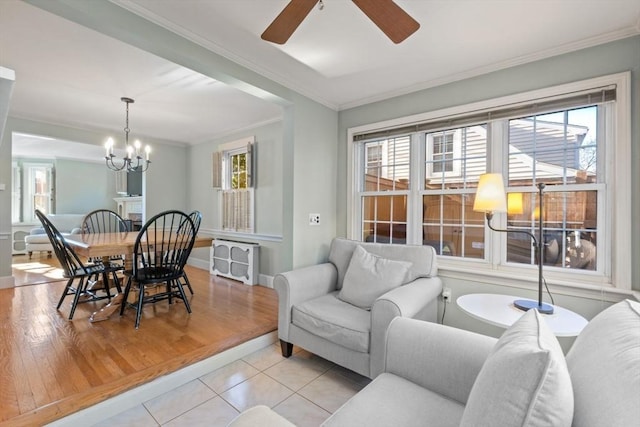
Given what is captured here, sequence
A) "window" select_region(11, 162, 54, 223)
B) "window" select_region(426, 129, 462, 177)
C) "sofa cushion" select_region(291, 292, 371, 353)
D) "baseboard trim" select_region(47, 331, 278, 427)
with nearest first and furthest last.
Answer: "baseboard trim" select_region(47, 331, 278, 427) → "sofa cushion" select_region(291, 292, 371, 353) → "window" select_region(426, 129, 462, 177) → "window" select_region(11, 162, 54, 223)

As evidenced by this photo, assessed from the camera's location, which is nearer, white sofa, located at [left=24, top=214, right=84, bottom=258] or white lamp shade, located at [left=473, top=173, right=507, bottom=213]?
white lamp shade, located at [left=473, top=173, right=507, bottom=213]

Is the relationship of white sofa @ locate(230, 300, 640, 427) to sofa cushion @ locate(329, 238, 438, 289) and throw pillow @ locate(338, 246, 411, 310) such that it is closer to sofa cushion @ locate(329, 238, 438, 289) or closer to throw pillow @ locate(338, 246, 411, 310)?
throw pillow @ locate(338, 246, 411, 310)

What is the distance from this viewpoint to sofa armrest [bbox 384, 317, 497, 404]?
1.18m

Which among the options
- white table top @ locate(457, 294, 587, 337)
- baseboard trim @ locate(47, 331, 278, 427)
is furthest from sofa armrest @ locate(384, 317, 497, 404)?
baseboard trim @ locate(47, 331, 278, 427)

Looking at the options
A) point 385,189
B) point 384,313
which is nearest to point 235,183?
point 385,189

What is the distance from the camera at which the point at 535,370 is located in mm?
669

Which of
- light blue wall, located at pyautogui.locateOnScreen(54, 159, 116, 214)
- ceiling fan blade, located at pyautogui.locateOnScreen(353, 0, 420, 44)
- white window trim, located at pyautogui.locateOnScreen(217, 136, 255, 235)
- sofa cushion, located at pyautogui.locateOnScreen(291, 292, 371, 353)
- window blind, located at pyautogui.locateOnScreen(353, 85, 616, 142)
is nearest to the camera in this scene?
ceiling fan blade, located at pyautogui.locateOnScreen(353, 0, 420, 44)

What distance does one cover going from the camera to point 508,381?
27.6 inches

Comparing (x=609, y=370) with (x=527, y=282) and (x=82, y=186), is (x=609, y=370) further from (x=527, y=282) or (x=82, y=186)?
(x=82, y=186)

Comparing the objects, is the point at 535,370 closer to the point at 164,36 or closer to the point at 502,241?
the point at 502,241

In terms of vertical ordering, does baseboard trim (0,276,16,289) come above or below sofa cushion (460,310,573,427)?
below

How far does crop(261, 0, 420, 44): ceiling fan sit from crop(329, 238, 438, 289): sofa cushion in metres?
1.59

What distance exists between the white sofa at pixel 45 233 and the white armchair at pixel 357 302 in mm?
5708

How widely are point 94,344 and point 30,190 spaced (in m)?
7.43
